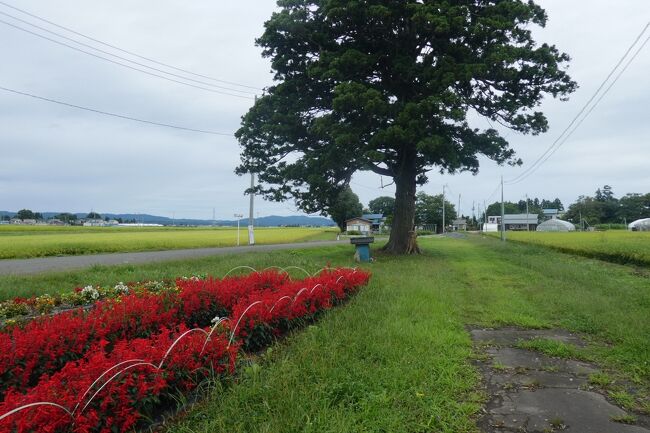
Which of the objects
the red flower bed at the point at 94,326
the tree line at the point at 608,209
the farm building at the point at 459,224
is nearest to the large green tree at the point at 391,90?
the red flower bed at the point at 94,326

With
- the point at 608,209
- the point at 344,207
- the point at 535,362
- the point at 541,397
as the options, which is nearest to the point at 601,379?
the point at 535,362

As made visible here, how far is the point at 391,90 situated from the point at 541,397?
667 inches

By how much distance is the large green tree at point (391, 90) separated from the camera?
54.2 feet

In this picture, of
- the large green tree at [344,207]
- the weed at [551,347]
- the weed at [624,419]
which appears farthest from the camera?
the large green tree at [344,207]

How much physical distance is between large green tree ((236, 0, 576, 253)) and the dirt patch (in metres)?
11.5

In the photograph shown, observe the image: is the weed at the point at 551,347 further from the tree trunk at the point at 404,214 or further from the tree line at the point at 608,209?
the tree line at the point at 608,209

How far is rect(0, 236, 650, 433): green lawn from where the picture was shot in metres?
3.45

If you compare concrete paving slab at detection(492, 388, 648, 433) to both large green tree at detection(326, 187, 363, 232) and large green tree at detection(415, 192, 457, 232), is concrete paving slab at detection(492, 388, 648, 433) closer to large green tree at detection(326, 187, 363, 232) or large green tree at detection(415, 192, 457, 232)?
large green tree at detection(326, 187, 363, 232)

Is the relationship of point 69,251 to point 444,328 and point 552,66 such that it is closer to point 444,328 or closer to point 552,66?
point 444,328

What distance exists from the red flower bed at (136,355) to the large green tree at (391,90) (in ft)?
36.5

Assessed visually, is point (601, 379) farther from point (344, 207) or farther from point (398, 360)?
point (344, 207)

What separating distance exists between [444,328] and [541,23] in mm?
18650

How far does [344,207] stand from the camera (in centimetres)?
2720

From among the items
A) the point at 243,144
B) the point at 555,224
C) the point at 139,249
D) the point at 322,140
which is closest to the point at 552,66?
the point at 322,140
